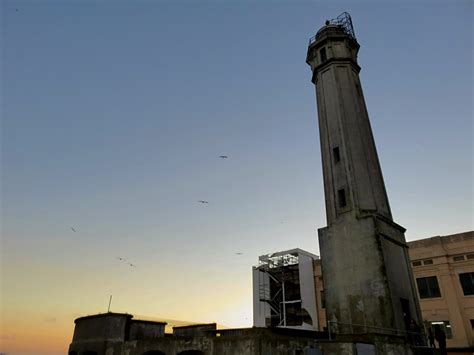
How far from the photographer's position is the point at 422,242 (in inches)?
1331

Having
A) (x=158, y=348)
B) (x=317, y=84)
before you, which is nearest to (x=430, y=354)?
(x=158, y=348)

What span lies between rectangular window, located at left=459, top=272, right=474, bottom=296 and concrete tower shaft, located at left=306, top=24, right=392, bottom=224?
1640cm

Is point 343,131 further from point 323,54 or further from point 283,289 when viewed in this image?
point 283,289

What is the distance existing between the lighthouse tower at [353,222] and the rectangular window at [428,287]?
587 inches

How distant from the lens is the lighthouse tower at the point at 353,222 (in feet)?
57.6

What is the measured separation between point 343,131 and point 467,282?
2077 cm

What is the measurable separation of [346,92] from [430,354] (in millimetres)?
17092

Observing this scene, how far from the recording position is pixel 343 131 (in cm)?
2248

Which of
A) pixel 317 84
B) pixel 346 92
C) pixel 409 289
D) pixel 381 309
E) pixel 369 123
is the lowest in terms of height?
pixel 381 309

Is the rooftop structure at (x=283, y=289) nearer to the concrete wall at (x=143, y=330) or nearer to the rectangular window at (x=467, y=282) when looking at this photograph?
the rectangular window at (x=467, y=282)

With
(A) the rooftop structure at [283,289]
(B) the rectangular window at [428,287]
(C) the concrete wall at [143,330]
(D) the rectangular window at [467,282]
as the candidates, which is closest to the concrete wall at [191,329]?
(C) the concrete wall at [143,330]

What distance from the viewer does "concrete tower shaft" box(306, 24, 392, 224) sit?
68.2 feet

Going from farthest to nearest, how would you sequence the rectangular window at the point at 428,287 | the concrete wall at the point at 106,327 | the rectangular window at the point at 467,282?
the rectangular window at the point at 428,287, the rectangular window at the point at 467,282, the concrete wall at the point at 106,327

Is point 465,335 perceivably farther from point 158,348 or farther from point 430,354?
point 158,348
